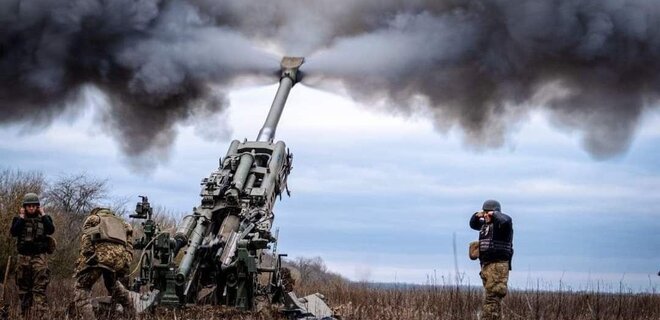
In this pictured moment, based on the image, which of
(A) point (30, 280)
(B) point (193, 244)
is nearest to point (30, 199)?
(A) point (30, 280)

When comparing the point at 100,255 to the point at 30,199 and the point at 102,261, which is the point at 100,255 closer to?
the point at 102,261

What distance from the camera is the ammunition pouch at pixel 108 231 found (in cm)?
1288

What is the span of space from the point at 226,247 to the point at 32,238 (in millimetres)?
3468

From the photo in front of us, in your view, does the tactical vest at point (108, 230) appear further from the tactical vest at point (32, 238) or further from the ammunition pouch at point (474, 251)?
the ammunition pouch at point (474, 251)

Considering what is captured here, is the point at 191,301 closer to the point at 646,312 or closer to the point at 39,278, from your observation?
the point at 39,278

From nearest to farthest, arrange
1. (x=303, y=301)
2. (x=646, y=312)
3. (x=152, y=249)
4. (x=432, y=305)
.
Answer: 1. (x=152, y=249)
2. (x=303, y=301)
3. (x=646, y=312)
4. (x=432, y=305)

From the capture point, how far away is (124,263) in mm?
13062

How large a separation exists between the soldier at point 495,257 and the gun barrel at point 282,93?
258 inches

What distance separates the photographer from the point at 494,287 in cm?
1253

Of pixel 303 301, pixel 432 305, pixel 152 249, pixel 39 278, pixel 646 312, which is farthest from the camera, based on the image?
pixel 432 305

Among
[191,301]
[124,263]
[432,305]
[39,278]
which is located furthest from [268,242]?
[432,305]

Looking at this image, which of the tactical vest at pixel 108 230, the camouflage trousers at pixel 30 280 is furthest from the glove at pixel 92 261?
the camouflage trousers at pixel 30 280

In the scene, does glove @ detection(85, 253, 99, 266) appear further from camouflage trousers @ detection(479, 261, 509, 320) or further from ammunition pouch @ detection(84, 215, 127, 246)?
camouflage trousers @ detection(479, 261, 509, 320)

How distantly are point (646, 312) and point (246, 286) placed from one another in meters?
8.45
